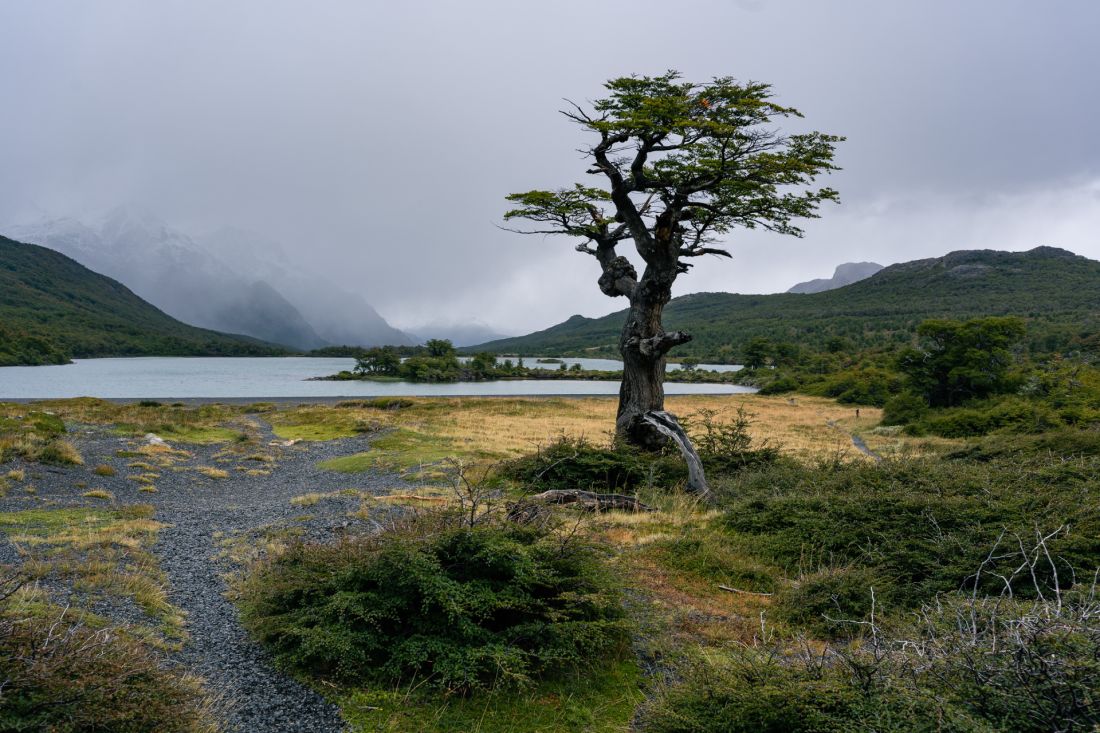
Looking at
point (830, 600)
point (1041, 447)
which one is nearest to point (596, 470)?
point (830, 600)

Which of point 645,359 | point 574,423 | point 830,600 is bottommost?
point 574,423

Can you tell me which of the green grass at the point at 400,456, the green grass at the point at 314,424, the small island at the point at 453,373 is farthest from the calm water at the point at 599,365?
the green grass at the point at 400,456

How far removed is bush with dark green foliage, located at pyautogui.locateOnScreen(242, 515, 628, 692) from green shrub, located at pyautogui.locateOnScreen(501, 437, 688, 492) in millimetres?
7275

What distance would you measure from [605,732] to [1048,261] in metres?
136

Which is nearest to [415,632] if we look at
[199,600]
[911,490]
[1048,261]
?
[199,600]

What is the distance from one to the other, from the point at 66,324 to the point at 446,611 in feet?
577

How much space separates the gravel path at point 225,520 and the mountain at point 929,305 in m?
57.7

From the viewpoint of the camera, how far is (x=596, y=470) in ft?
44.4

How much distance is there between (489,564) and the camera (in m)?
5.54

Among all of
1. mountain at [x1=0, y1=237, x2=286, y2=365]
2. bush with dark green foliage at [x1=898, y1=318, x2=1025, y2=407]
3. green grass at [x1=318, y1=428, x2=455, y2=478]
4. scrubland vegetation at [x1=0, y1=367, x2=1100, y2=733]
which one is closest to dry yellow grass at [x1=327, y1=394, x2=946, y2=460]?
green grass at [x1=318, y1=428, x2=455, y2=478]

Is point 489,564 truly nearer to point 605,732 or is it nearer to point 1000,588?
point 605,732

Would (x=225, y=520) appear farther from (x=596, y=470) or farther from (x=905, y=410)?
(x=905, y=410)

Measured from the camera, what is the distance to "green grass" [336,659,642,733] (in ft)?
14.2

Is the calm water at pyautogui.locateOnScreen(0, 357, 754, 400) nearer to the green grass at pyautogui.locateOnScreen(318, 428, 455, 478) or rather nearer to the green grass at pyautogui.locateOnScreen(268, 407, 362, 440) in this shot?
the green grass at pyautogui.locateOnScreen(268, 407, 362, 440)
